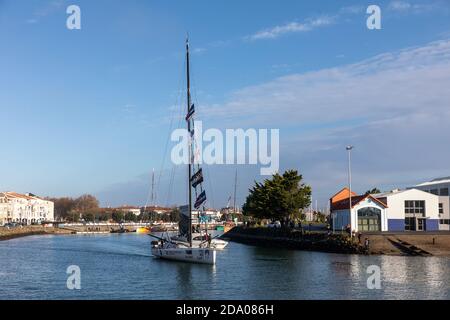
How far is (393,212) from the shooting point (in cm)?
8294

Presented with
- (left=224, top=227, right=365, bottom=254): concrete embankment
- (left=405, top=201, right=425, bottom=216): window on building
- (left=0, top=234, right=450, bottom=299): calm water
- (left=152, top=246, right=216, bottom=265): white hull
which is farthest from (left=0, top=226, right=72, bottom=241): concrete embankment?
(left=405, top=201, right=425, bottom=216): window on building

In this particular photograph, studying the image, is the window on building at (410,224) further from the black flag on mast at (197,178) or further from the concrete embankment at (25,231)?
the concrete embankment at (25,231)

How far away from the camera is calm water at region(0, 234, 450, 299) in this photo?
36938mm

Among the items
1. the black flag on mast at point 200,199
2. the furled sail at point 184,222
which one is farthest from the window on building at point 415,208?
the black flag on mast at point 200,199

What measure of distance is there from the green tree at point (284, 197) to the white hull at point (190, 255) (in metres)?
37.9

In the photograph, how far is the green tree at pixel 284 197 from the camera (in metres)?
96.0

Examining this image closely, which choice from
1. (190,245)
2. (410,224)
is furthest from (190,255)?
(410,224)

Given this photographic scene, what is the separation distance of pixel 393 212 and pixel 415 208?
4359mm

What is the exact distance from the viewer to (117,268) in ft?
181

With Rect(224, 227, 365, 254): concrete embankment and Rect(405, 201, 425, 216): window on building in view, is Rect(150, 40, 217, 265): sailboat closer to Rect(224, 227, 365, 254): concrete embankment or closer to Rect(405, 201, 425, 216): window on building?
Rect(224, 227, 365, 254): concrete embankment

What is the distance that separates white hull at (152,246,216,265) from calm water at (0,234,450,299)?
1183 millimetres
